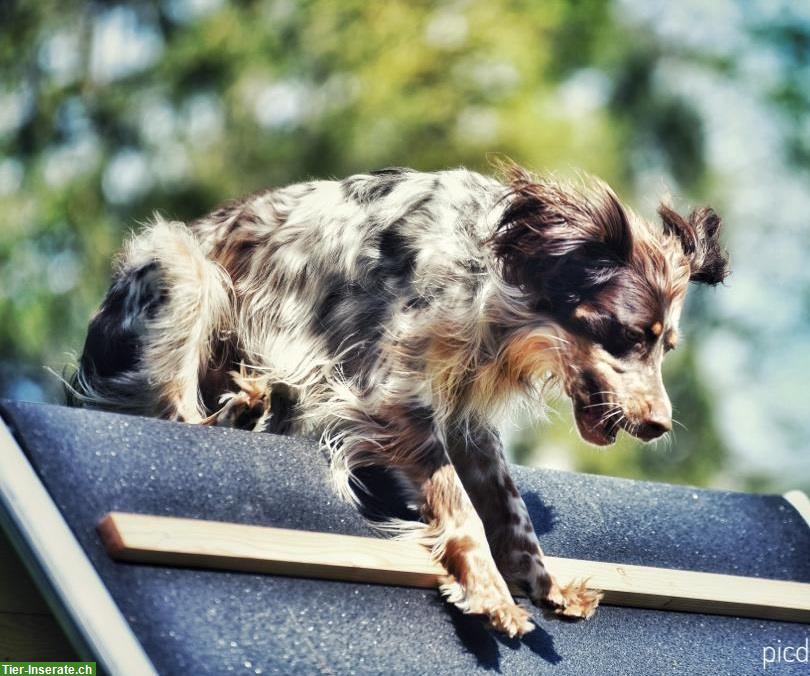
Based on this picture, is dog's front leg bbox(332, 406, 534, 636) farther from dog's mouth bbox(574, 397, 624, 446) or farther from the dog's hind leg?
the dog's hind leg

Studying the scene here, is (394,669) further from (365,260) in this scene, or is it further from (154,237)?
(154,237)

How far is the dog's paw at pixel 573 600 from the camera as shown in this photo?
3.28 metres

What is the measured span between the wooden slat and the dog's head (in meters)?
0.42

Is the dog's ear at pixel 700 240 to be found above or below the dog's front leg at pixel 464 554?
above

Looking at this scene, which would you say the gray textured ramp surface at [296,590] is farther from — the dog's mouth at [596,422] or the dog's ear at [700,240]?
the dog's ear at [700,240]

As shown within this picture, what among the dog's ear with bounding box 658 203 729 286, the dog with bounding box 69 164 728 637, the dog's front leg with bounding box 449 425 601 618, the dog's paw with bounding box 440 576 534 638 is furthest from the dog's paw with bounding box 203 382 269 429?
the dog's ear with bounding box 658 203 729 286

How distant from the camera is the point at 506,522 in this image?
3475 mm

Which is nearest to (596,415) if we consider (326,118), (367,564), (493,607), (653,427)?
(653,427)

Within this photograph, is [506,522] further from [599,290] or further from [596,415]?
[599,290]

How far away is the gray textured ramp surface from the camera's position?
2578mm

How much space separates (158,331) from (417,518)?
100 centimetres

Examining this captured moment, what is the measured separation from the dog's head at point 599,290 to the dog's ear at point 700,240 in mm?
75

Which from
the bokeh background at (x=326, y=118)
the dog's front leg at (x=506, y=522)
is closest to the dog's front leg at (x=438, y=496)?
the dog's front leg at (x=506, y=522)

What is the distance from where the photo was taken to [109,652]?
7.67 ft
